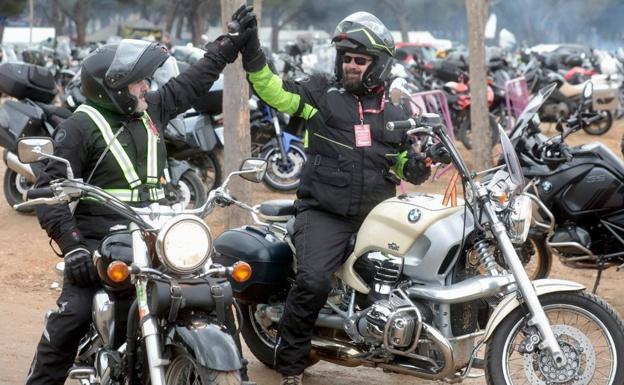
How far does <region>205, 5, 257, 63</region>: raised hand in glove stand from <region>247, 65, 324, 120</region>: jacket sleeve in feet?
0.94

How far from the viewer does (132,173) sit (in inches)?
189

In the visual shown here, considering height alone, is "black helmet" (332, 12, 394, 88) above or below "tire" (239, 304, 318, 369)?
above

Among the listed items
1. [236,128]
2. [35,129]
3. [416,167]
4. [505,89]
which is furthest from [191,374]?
[505,89]

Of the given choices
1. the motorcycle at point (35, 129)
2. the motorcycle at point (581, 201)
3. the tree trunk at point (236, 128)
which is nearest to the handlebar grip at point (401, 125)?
the motorcycle at point (581, 201)

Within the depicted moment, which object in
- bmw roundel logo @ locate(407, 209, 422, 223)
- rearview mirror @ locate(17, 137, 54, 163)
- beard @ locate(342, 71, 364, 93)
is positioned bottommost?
bmw roundel logo @ locate(407, 209, 422, 223)

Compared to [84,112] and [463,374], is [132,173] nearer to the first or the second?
[84,112]

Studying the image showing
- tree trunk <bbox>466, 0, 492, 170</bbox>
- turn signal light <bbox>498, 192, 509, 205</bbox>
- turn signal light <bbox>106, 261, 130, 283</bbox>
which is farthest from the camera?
tree trunk <bbox>466, 0, 492, 170</bbox>

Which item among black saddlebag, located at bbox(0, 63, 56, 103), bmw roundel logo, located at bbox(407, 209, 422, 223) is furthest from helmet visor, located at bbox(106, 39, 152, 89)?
black saddlebag, located at bbox(0, 63, 56, 103)

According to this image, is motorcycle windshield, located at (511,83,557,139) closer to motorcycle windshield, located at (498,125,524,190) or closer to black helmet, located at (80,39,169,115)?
motorcycle windshield, located at (498,125,524,190)

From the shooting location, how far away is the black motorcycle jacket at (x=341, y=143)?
220 inches

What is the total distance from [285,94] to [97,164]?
4.15ft

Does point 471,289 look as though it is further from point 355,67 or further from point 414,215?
point 355,67

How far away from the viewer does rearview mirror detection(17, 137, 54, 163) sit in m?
4.12

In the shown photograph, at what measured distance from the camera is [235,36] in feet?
17.6
